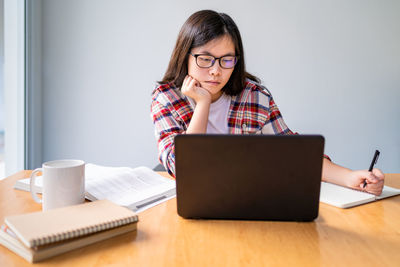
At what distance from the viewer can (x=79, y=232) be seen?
58cm

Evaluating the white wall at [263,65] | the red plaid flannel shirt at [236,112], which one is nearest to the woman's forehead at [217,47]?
the red plaid flannel shirt at [236,112]

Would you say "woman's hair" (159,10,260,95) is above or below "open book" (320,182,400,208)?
above

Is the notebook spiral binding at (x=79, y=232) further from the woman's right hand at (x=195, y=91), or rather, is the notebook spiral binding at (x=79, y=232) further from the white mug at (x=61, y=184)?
the woman's right hand at (x=195, y=91)

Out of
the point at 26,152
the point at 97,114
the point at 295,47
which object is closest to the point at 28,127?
the point at 26,152

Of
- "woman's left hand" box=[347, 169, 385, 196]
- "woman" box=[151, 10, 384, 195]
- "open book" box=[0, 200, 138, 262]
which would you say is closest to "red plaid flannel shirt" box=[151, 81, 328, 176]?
"woman" box=[151, 10, 384, 195]

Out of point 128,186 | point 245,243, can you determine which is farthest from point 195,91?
point 245,243

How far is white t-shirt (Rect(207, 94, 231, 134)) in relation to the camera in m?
1.46

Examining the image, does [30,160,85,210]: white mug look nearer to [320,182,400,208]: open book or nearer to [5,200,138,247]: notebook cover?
[5,200,138,247]: notebook cover

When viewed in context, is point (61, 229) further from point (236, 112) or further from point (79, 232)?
point (236, 112)

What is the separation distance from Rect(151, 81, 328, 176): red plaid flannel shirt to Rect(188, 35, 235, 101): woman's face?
14 centimetres

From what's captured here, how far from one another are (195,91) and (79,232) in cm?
79

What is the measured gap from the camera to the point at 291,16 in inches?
94.0

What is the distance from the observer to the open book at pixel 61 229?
1.78 feet

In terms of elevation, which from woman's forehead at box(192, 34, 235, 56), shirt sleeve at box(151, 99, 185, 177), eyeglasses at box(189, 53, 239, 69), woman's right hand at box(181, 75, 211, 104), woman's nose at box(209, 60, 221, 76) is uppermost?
woman's forehead at box(192, 34, 235, 56)
